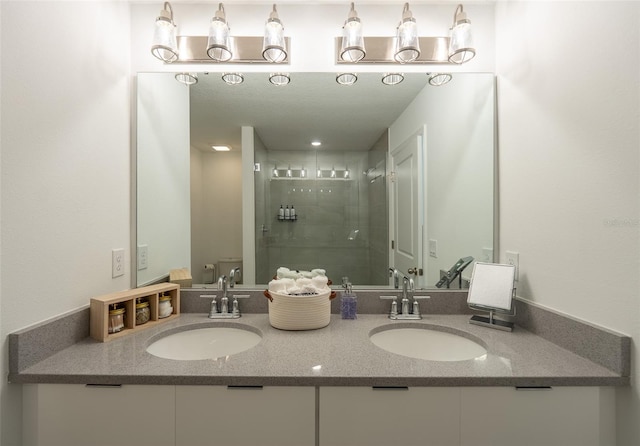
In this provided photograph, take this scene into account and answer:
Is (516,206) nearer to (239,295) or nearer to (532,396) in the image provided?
(532,396)

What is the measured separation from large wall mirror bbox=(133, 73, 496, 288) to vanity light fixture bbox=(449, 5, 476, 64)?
5.8 inches

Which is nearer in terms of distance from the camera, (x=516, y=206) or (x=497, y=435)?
(x=497, y=435)

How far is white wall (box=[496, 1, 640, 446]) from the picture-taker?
2.69ft

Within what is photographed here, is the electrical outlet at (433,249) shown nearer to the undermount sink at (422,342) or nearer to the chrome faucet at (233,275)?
the undermount sink at (422,342)

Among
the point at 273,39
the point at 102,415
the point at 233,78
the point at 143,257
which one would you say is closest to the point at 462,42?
the point at 273,39

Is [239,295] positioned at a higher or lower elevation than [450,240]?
lower

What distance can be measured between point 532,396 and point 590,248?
488 mm

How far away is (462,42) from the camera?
4.23 ft

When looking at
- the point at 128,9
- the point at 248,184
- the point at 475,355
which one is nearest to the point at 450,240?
the point at 475,355

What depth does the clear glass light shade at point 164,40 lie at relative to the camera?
127cm

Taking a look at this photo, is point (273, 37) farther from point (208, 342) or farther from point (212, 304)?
point (208, 342)

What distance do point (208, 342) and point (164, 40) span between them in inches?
52.2

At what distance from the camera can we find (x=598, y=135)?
90cm

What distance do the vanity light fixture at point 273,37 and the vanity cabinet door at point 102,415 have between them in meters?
1.33
